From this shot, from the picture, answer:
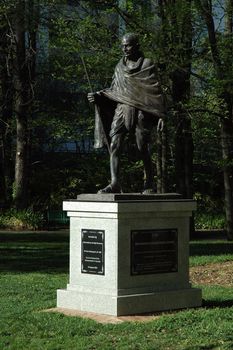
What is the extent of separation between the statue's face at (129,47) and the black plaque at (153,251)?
2544 millimetres

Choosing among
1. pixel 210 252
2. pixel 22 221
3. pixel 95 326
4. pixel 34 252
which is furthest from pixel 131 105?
pixel 22 221

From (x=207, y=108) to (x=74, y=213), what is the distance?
11.7 meters

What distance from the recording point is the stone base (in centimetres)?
981

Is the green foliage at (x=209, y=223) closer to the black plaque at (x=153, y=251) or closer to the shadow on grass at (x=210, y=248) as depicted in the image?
A: the shadow on grass at (x=210, y=248)

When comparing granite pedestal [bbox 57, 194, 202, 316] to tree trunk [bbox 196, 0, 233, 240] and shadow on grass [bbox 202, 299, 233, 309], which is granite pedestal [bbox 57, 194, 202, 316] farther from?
tree trunk [bbox 196, 0, 233, 240]

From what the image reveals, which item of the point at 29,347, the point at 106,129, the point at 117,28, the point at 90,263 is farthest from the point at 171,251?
the point at 117,28

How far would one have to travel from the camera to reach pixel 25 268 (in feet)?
53.0

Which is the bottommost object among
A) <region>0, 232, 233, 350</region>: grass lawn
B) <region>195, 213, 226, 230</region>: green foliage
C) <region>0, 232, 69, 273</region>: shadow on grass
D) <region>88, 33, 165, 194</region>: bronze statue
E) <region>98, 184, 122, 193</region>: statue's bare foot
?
<region>0, 232, 233, 350</region>: grass lawn

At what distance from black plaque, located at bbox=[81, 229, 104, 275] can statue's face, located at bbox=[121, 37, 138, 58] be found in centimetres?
258

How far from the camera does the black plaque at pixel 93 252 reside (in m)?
10.1

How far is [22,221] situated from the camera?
30172 millimetres

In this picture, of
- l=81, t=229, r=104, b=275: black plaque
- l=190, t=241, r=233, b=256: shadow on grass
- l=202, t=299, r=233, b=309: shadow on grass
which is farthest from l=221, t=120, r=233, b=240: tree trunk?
l=81, t=229, r=104, b=275: black plaque

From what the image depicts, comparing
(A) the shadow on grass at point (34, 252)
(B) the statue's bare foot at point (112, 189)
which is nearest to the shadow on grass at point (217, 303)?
(B) the statue's bare foot at point (112, 189)

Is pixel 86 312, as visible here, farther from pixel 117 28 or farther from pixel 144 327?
pixel 117 28
